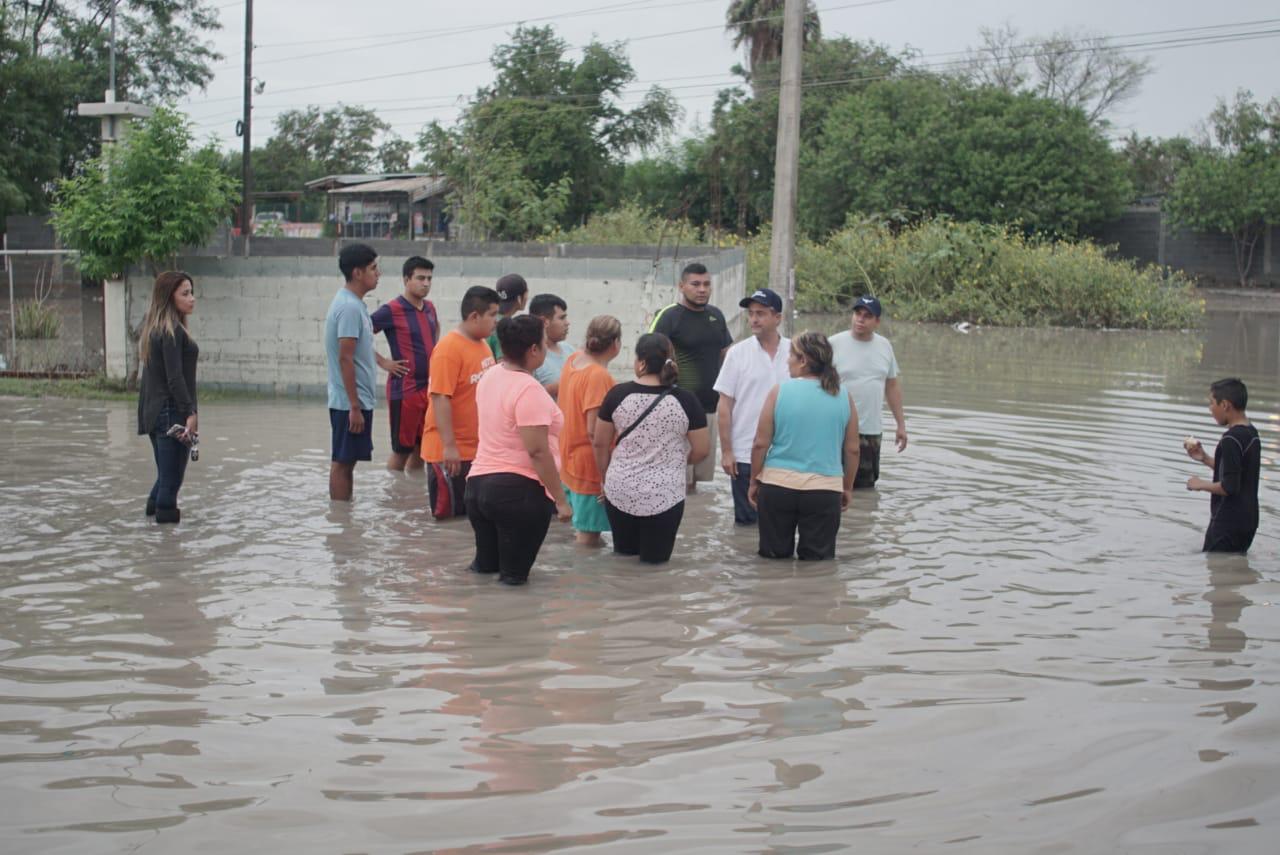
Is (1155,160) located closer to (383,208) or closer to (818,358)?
(383,208)

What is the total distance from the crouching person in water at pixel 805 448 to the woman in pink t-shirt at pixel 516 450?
56.8 inches

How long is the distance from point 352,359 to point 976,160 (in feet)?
130

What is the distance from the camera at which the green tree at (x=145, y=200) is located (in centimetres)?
1537

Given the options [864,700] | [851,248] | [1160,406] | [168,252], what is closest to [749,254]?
[851,248]

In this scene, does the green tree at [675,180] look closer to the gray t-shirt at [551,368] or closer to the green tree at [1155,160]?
the green tree at [1155,160]

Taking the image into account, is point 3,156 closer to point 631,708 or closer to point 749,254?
point 749,254

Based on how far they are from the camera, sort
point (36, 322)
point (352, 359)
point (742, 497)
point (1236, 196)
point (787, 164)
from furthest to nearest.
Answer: point (1236, 196), point (36, 322), point (787, 164), point (742, 497), point (352, 359)

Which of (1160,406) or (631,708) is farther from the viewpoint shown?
(1160,406)

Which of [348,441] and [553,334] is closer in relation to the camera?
[553,334]

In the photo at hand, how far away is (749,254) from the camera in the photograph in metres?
37.7

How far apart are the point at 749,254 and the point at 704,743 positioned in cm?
3340

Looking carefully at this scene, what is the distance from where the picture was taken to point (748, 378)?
9.09 metres

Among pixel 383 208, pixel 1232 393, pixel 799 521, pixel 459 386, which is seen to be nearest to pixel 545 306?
pixel 459 386

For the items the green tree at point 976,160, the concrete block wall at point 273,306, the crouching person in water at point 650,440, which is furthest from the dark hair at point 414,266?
the green tree at point 976,160
